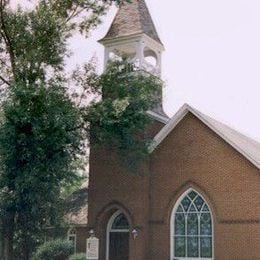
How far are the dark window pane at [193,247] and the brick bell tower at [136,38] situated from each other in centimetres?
699

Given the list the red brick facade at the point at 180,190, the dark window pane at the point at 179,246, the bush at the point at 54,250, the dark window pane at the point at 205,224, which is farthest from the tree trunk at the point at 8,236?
the dark window pane at the point at 205,224

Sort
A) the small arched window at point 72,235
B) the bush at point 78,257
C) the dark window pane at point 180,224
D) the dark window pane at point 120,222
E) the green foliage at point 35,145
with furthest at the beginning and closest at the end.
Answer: the small arched window at point 72,235 < the dark window pane at point 120,222 < the bush at point 78,257 < the dark window pane at point 180,224 < the green foliage at point 35,145

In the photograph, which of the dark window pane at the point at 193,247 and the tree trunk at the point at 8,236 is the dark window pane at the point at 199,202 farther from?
the tree trunk at the point at 8,236

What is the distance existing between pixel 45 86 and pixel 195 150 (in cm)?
758

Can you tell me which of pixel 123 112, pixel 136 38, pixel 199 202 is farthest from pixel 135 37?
pixel 199 202

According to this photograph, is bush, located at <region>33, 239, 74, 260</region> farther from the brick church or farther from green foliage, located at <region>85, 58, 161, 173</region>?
green foliage, located at <region>85, 58, 161, 173</region>

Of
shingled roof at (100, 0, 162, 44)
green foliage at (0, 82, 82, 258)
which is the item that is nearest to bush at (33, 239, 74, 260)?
green foliage at (0, 82, 82, 258)

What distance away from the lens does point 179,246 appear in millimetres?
23875

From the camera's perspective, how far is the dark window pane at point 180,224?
23984 millimetres

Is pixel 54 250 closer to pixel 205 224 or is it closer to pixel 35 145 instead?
pixel 35 145

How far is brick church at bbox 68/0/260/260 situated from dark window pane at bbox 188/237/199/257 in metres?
0.04

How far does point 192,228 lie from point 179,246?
1041 mm

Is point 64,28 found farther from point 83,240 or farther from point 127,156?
point 83,240

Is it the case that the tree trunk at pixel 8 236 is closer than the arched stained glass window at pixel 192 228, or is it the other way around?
the tree trunk at pixel 8 236
